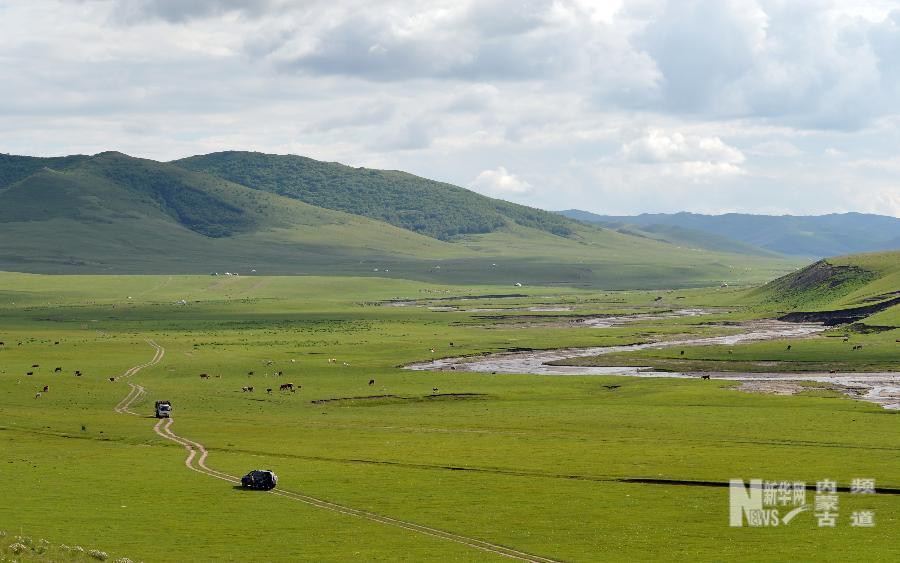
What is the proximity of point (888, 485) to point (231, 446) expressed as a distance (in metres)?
37.9

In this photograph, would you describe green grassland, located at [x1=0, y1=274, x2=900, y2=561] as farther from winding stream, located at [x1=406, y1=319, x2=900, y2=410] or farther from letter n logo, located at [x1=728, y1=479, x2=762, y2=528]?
winding stream, located at [x1=406, y1=319, x2=900, y2=410]

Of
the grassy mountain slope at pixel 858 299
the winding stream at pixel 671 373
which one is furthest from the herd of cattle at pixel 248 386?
the grassy mountain slope at pixel 858 299

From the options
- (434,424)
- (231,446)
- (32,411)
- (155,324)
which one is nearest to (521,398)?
(434,424)

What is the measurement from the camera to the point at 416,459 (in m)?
65.0

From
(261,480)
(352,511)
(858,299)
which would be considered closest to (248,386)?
(261,480)

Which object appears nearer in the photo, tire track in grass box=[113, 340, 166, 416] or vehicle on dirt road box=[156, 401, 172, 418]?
vehicle on dirt road box=[156, 401, 172, 418]

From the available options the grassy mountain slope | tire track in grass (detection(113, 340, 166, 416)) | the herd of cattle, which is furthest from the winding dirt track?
the grassy mountain slope

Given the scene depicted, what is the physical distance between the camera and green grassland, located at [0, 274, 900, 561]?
46000 millimetres

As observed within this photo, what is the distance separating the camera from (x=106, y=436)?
73.5 metres

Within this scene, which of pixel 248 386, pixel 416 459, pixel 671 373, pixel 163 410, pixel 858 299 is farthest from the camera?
pixel 858 299

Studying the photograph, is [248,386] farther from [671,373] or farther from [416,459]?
[671,373]

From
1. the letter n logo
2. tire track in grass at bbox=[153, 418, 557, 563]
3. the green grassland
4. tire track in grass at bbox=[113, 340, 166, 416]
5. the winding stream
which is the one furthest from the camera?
the winding stream

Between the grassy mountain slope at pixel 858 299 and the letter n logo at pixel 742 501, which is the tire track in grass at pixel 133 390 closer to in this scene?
the letter n logo at pixel 742 501

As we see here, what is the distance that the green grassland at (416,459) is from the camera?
151 feet
